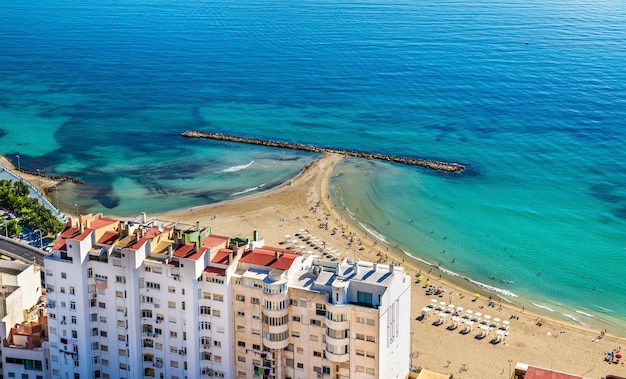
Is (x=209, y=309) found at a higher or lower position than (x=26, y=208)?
higher

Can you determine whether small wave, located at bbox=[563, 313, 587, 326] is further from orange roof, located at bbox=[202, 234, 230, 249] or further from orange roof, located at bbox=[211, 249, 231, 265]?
orange roof, located at bbox=[211, 249, 231, 265]

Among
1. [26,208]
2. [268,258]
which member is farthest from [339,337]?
[26,208]

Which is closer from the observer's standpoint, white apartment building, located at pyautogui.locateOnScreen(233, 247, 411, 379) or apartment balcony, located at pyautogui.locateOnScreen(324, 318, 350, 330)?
white apartment building, located at pyautogui.locateOnScreen(233, 247, 411, 379)

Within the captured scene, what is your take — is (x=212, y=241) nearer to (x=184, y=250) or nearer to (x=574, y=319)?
(x=184, y=250)

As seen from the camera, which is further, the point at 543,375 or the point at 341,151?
the point at 341,151

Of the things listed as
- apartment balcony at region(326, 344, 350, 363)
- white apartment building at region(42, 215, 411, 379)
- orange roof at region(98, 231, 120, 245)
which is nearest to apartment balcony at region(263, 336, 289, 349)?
white apartment building at region(42, 215, 411, 379)

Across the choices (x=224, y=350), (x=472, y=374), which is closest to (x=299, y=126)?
(x=472, y=374)
